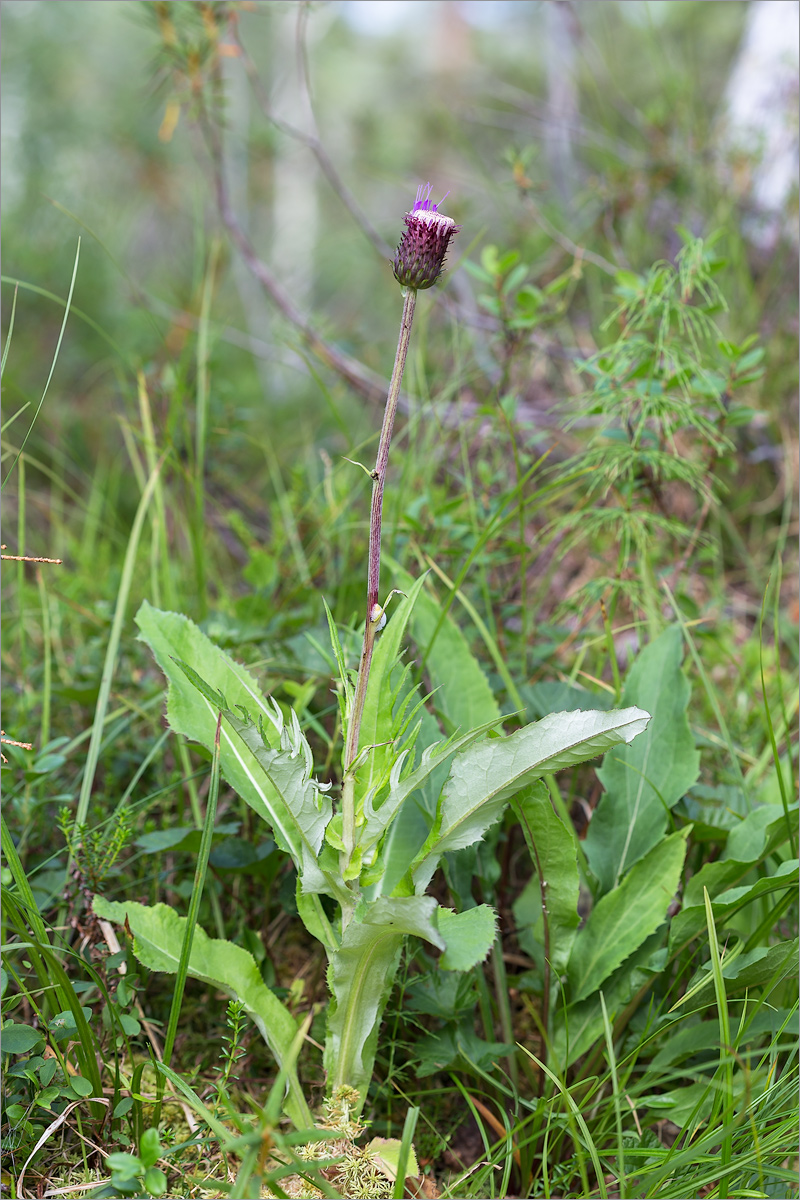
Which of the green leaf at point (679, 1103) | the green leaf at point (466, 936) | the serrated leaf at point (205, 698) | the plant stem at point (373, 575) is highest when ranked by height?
the plant stem at point (373, 575)

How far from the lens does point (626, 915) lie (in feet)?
3.59

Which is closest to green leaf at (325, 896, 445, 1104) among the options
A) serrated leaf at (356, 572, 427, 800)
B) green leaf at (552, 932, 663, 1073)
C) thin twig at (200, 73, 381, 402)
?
serrated leaf at (356, 572, 427, 800)

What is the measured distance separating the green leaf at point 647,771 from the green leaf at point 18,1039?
764 millimetres

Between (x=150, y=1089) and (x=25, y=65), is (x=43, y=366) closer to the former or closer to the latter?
(x=150, y=1089)

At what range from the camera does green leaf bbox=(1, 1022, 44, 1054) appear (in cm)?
88

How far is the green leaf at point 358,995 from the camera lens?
87cm

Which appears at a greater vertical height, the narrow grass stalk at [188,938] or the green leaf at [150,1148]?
the narrow grass stalk at [188,938]

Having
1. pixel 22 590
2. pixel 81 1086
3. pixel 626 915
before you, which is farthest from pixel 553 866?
pixel 22 590

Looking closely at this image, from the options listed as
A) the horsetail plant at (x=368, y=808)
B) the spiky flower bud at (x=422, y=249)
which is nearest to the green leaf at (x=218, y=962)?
the horsetail plant at (x=368, y=808)

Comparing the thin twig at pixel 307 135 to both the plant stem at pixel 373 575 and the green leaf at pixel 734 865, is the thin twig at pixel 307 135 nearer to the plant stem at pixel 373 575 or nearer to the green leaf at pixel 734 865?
the plant stem at pixel 373 575

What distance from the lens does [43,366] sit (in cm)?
384

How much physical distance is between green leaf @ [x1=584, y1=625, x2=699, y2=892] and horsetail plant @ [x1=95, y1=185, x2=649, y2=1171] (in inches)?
12.2

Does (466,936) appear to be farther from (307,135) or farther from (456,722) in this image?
(307,135)

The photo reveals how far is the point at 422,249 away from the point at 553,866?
0.78 m
